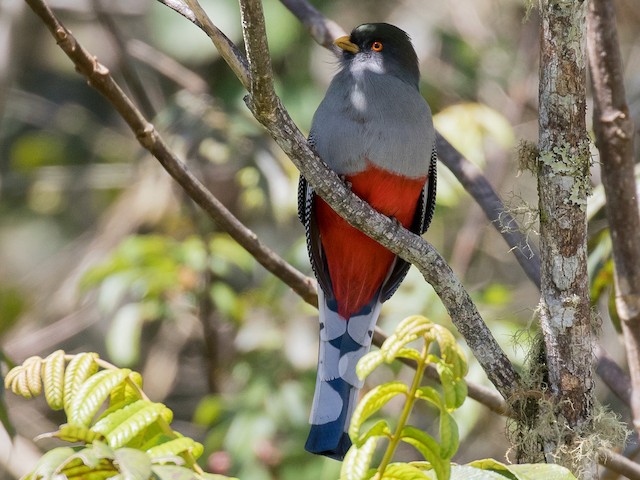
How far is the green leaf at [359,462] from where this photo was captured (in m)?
1.53

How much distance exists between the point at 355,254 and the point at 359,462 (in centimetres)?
183

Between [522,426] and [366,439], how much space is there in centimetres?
86

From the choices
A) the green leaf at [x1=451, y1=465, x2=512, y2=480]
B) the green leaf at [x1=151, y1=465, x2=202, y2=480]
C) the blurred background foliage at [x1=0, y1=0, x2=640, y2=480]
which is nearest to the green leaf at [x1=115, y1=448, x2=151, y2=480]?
the green leaf at [x1=151, y1=465, x2=202, y2=480]

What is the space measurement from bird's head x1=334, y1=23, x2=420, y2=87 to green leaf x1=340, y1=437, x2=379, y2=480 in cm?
216

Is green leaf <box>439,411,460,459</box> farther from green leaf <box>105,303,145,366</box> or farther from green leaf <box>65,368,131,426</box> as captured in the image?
green leaf <box>105,303,145,366</box>

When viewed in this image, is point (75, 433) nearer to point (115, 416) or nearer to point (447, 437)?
point (115, 416)

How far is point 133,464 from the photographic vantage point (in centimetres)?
155

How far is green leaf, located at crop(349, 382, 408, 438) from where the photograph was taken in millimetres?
1534

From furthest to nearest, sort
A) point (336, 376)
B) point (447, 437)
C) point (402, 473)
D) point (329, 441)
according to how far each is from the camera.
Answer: point (336, 376)
point (329, 441)
point (402, 473)
point (447, 437)

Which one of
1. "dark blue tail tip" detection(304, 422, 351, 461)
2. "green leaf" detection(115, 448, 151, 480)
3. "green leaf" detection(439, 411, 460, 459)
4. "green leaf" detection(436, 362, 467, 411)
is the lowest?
"dark blue tail tip" detection(304, 422, 351, 461)

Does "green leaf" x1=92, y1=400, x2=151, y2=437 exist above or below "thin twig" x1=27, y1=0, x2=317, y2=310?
below

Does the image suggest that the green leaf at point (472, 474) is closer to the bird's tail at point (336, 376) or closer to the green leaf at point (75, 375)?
the green leaf at point (75, 375)

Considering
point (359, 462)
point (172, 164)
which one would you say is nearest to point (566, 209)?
point (359, 462)

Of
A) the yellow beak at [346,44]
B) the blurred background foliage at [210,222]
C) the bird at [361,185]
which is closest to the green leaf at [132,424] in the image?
the bird at [361,185]
